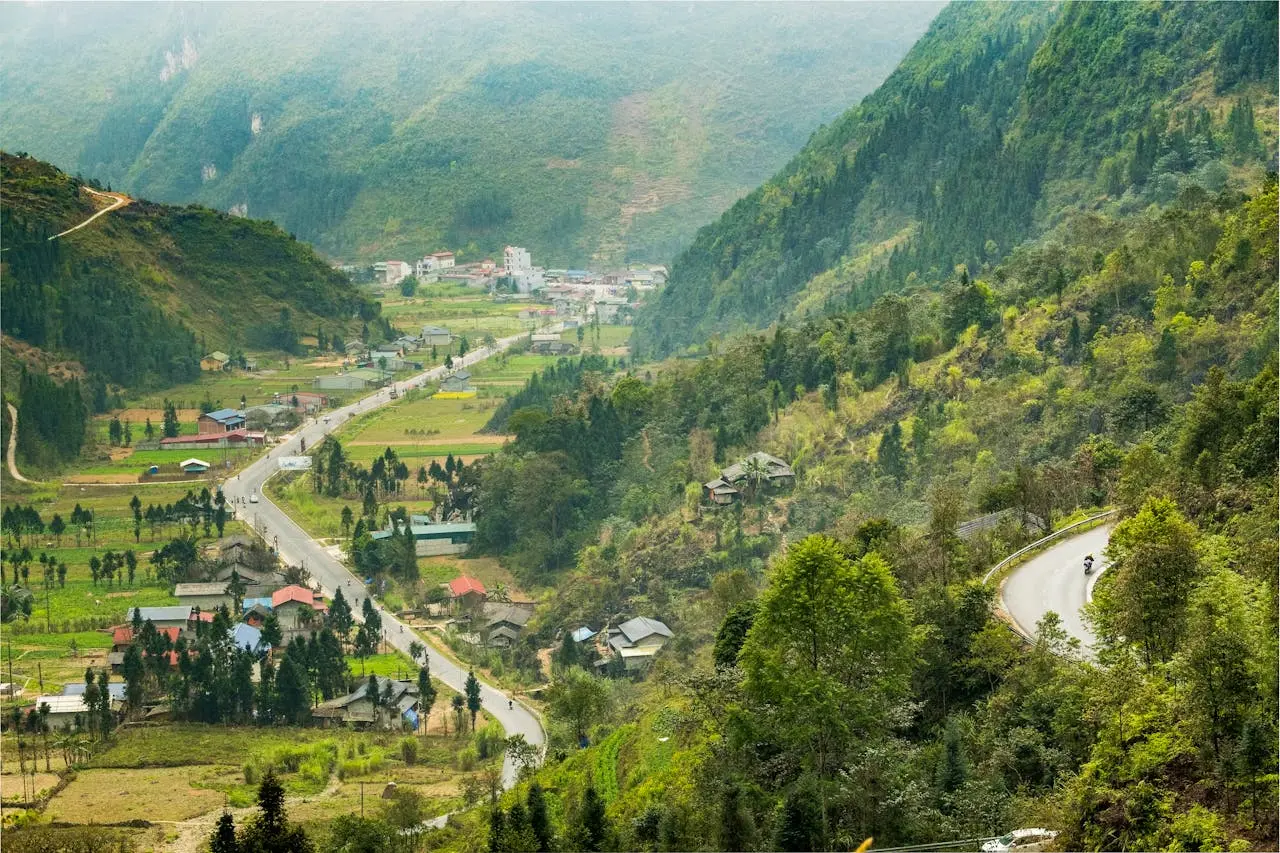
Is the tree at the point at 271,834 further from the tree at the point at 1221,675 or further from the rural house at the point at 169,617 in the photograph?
the rural house at the point at 169,617

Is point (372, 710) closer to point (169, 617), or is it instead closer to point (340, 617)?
point (340, 617)

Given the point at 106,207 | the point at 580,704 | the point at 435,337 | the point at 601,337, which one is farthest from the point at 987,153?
the point at 580,704

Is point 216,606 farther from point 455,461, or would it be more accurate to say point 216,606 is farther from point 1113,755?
point 1113,755

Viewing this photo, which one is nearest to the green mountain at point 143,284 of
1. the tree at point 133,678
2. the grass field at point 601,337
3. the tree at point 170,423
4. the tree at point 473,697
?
the tree at point 170,423

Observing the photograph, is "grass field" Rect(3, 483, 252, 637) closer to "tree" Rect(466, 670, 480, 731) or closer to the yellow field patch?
the yellow field patch

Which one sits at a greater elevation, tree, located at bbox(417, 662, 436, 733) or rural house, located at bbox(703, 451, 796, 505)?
rural house, located at bbox(703, 451, 796, 505)

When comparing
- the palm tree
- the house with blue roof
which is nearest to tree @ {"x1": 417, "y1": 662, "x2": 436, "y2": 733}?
the palm tree

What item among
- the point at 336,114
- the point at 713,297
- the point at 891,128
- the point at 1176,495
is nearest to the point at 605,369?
the point at 713,297
